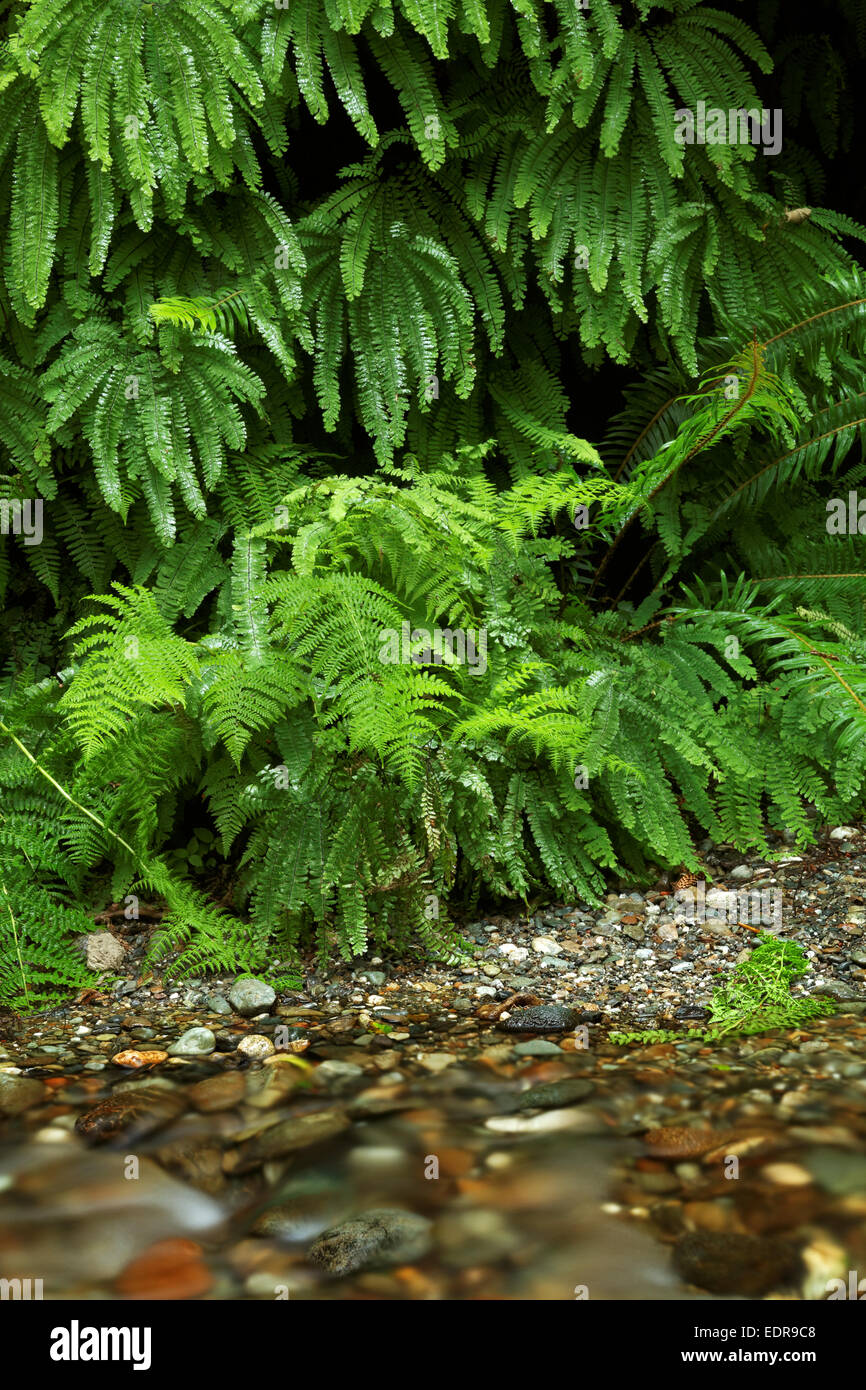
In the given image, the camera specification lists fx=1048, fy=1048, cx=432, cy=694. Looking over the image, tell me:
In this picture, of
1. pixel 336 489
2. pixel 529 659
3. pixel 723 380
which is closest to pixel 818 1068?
pixel 529 659

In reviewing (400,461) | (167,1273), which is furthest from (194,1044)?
(400,461)

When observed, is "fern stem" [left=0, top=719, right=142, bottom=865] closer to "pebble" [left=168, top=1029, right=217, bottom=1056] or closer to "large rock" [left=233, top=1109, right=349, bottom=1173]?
"pebble" [left=168, top=1029, right=217, bottom=1056]

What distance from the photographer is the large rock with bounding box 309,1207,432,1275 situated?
183 centimetres

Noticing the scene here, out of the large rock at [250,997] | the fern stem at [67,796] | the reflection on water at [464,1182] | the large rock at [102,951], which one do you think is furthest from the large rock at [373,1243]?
the fern stem at [67,796]

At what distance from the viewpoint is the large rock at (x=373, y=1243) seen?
6.02ft

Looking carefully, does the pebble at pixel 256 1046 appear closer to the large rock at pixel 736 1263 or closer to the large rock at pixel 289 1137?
the large rock at pixel 289 1137

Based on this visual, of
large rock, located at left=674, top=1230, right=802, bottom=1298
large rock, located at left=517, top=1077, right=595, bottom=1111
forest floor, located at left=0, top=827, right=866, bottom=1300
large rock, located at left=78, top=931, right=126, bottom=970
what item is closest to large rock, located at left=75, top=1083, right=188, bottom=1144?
forest floor, located at left=0, top=827, right=866, bottom=1300

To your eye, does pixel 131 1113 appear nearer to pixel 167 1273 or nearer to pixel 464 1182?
pixel 167 1273

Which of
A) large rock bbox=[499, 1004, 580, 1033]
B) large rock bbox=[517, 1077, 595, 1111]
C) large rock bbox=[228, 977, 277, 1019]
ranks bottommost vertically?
large rock bbox=[517, 1077, 595, 1111]

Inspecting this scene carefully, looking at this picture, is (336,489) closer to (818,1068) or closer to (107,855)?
(107,855)

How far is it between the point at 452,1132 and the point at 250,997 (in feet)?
2.48

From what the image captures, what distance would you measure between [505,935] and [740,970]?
670 millimetres

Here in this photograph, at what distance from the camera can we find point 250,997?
2.70 meters

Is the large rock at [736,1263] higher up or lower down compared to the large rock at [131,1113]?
lower down
